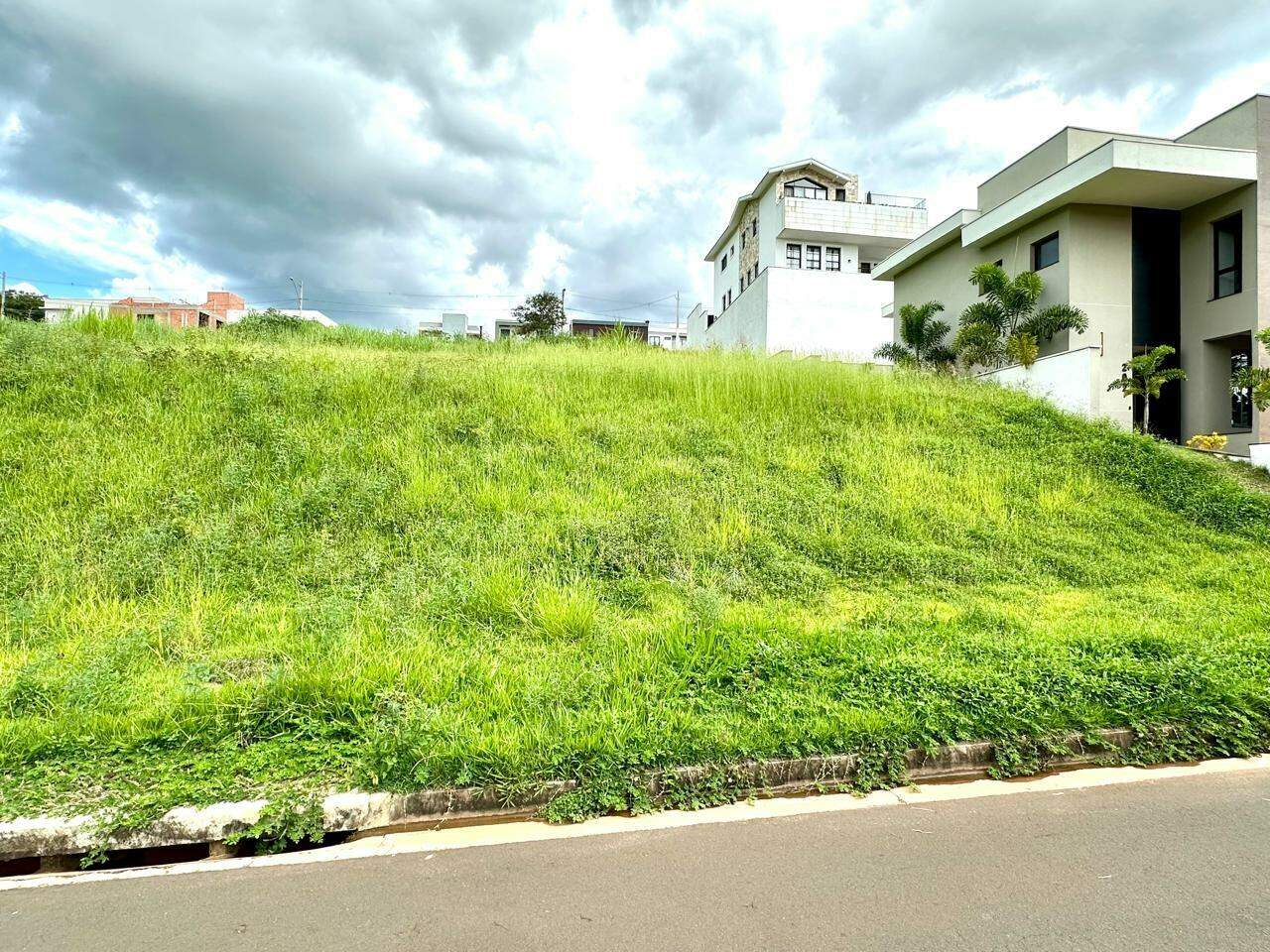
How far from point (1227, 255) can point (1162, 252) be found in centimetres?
152

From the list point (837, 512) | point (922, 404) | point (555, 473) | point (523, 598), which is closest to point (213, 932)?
point (523, 598)

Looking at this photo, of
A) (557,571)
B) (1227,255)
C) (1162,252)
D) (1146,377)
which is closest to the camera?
(557,571)

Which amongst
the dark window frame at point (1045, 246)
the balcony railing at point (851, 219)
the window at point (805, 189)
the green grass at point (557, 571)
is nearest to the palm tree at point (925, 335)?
the dark window frame at point (1045, 246)

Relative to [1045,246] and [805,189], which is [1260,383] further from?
[805,189]

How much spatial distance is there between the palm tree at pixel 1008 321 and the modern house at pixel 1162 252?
57 cm

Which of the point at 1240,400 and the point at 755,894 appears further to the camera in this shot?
the point at 1240,400

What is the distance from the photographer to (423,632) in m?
4.99

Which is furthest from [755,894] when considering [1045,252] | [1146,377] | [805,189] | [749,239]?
[749,239]

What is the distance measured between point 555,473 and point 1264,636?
6624mm

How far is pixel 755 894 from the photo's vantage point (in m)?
2.73

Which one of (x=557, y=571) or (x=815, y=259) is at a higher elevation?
(x=815, y=259)

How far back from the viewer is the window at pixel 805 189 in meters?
33.0

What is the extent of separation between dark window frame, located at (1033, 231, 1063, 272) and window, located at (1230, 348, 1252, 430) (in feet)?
14.9

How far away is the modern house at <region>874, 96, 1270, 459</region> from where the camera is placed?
14930mm
